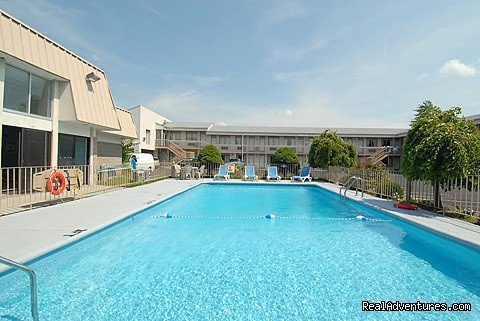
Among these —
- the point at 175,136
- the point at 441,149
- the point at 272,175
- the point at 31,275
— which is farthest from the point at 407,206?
the point at 175,136

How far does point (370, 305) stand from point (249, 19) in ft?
43.3

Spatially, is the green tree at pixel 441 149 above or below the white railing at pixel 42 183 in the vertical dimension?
above

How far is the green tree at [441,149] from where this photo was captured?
8469mm

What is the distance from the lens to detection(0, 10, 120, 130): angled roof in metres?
9.15

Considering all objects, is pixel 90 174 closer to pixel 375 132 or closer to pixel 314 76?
pixel 314 76

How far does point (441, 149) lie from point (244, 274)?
7333 millimetres

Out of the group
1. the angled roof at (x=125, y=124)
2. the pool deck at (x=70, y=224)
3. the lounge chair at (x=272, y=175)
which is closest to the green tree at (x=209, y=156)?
the lounge chair at (x=272, y=175)

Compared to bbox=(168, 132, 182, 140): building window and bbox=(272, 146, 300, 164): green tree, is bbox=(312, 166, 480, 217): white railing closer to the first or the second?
bbox=(272, 146, 300, 164): green tree

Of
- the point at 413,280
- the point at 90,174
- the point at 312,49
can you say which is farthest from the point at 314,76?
the point at 413,280

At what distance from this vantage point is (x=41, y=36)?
1067cm

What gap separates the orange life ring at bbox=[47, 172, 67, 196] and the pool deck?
17.6 inches

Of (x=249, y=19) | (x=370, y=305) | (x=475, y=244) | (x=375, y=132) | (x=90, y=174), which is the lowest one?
(x=370, y=305)

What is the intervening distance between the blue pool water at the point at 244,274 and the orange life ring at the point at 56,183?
2619 millimetres

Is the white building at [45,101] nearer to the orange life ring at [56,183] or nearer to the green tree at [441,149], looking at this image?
the orange life ring at [56,183]
